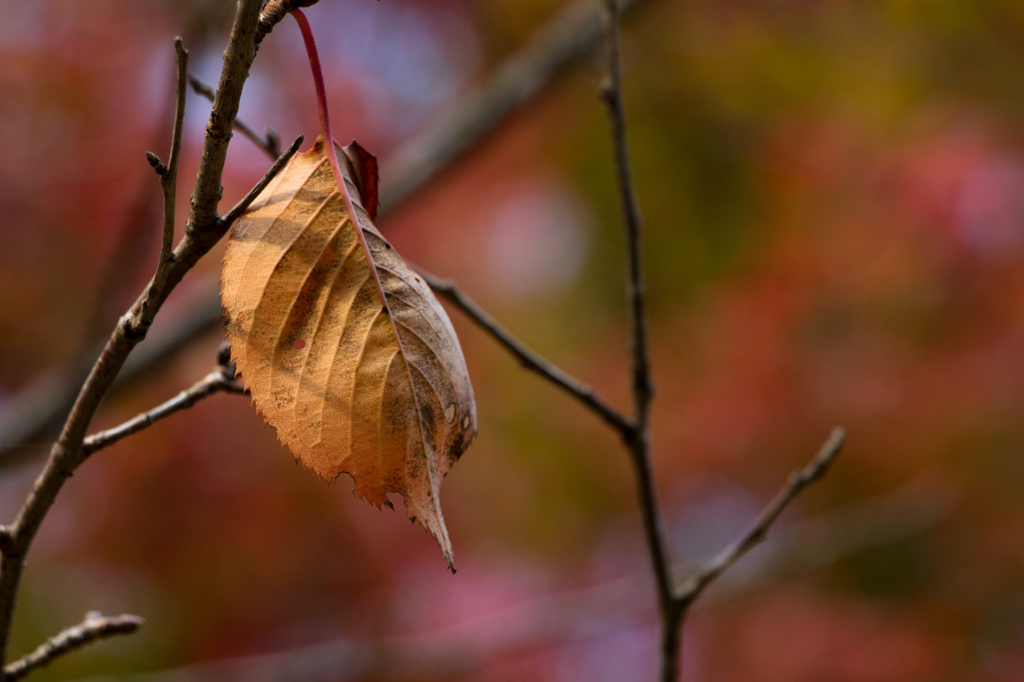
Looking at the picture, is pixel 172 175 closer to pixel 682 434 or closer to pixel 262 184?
pixel 262 184

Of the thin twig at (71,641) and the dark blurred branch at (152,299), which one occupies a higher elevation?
the dark blurred branch at (152,299)

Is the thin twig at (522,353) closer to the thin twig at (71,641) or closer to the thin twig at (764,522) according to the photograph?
the thin twig at (764,522)

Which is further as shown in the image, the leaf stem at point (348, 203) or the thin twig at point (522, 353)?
the thin twig at point (522, 353)

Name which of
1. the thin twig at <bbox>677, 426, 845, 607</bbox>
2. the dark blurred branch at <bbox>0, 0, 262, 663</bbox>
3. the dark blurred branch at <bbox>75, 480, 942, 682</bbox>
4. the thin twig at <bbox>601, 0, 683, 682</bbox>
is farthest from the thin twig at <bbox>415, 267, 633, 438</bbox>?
the dark blurred branch at <bbox>75, 480, 942, 682</bbox>

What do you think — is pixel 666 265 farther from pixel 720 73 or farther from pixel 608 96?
pixel 608 96

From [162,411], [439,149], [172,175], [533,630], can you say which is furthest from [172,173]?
[533,630]

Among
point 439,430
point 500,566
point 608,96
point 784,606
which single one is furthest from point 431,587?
point 439,430

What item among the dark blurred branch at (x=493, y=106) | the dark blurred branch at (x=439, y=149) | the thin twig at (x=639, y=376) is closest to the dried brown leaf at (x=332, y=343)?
the thin twig at (x=639, y=376)
